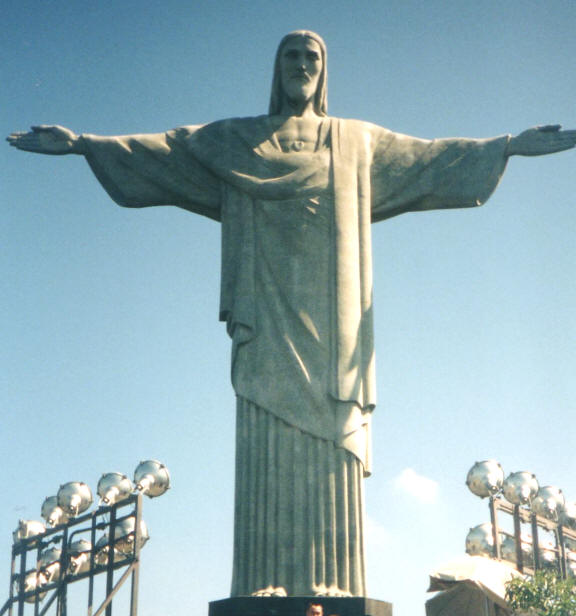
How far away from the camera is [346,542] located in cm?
1073

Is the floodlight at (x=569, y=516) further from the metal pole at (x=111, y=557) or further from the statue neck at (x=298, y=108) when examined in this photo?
the statue neck at (x=298, y=108)

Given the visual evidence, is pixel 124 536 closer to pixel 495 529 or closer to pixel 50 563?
pixel 50 563

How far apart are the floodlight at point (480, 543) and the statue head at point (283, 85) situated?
45.8 ft

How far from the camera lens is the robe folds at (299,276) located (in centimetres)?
1084

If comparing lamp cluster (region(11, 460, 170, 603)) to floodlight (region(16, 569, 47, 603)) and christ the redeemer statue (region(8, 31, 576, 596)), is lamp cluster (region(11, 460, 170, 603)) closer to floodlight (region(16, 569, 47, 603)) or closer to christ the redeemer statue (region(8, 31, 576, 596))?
floodlight (region(16, 569, 47, 603))

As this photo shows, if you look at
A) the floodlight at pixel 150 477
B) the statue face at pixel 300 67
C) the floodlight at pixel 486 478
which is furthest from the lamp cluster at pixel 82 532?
the statue face at pixel 300 67

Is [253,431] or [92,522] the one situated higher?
[92,522]

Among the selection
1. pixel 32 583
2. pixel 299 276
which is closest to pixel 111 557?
pixel 32 583

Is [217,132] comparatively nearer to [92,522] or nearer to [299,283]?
[299,283]

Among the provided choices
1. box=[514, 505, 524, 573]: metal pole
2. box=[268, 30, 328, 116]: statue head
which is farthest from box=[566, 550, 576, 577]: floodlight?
box=[268, 30, 328, 116]: statue head

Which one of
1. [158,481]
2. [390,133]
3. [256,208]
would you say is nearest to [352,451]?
[256,208]

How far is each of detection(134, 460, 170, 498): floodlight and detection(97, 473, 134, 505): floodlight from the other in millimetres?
892

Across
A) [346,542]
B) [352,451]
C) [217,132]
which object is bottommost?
[346,542]

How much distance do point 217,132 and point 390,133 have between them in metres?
2.01
